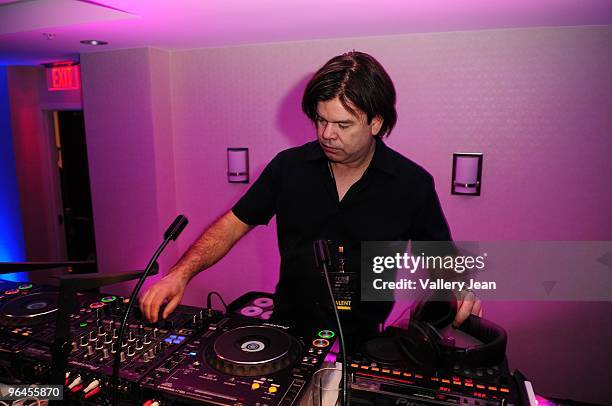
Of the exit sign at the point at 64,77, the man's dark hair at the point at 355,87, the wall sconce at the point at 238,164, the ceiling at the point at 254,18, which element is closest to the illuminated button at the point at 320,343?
the man's dark hair at the point at 355,87

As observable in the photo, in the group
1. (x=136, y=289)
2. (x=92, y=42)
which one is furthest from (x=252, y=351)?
(x=92, y=42)

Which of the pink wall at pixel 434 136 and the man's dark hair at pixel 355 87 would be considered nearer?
the man's dark hair at pixel 355 87

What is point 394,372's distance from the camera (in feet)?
3.55

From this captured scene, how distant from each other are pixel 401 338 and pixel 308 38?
277cm

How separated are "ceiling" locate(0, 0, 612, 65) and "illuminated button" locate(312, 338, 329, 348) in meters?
1.78

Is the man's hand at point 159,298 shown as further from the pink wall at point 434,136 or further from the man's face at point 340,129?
the pink wall at point 434,136

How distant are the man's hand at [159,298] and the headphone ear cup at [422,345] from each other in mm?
708

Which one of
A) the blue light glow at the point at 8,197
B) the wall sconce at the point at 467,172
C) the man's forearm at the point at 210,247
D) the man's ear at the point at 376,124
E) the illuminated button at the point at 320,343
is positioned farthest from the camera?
the blue light glow at the point at 8,197

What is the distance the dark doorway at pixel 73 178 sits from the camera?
5.23 metres

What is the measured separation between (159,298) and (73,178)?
190 inches

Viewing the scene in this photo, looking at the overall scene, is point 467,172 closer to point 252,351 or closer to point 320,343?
point 320,343

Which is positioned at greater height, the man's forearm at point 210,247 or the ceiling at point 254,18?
the ceiling at point 254,18

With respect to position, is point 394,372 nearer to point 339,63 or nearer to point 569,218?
point 339,63

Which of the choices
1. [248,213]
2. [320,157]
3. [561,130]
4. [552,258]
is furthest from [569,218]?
[248,213]
